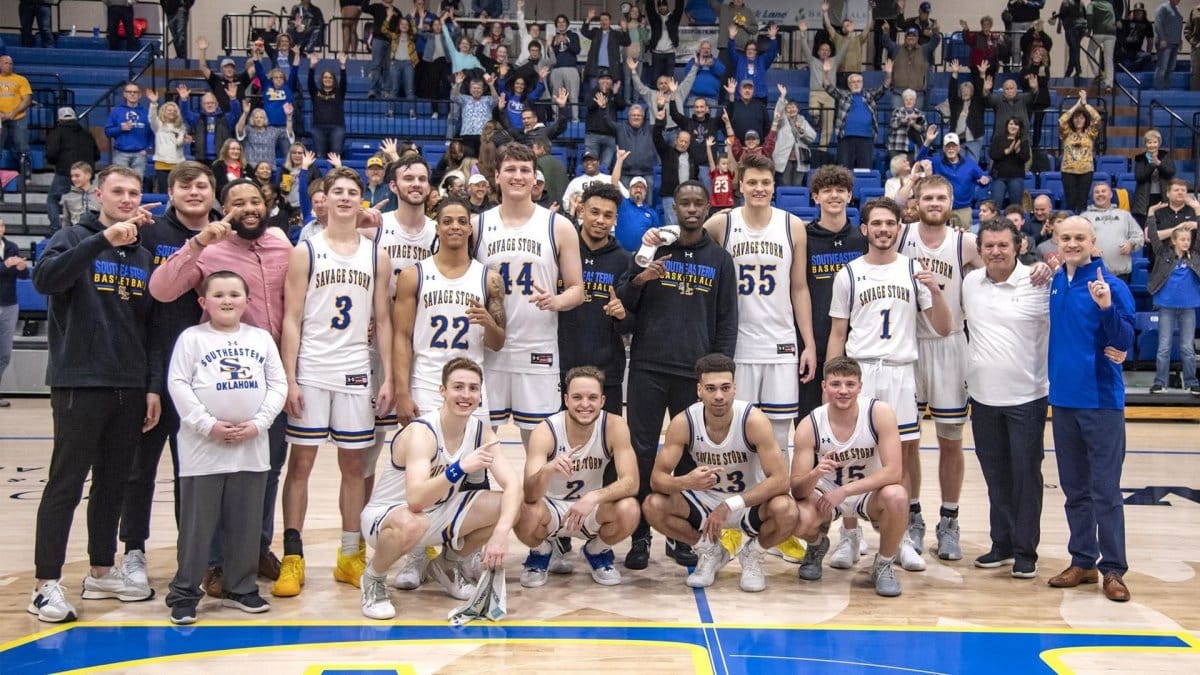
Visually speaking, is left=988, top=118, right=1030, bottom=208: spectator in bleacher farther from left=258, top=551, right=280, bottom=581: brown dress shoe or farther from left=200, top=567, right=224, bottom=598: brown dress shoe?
left=200, top=567, right=224, bottom=598: brown dress shoe

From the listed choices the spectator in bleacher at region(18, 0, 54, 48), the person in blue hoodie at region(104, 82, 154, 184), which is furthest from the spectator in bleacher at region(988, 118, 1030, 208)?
the spectator in bleacher at region(18, 0, 54, 48)

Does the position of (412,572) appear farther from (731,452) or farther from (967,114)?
(967,114)

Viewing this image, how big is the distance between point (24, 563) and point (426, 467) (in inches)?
101

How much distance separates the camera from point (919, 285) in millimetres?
6680

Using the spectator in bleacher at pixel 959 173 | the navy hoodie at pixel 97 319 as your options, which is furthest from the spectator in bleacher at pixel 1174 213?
the navy hoodie at pixel 97 319

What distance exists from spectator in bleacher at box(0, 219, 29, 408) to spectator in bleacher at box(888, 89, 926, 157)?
10.4m

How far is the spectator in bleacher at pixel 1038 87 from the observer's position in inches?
664

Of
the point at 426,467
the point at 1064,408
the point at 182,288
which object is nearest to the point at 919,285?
the point at 1064,408

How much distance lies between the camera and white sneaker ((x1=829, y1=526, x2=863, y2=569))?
6.73 m

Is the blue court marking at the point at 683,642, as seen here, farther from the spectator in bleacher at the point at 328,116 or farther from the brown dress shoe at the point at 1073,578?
the spectator in bleacher at the point at 328,116

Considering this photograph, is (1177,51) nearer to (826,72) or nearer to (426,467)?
(826,72)

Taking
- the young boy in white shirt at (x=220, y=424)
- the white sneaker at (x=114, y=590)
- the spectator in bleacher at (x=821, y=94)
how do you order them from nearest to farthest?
1. the young boy in white shirt at (x=220, y=424)
2. the white sneaker at (x=114, y=590)
3. the spectator in bleacher at (x=821, y=94)

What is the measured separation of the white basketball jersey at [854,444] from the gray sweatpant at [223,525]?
278cm

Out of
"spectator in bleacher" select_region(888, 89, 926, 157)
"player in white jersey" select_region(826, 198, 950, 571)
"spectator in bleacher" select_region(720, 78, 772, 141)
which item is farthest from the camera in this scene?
"spectator in bleacher" select_region(888, 89, 926, 157)
